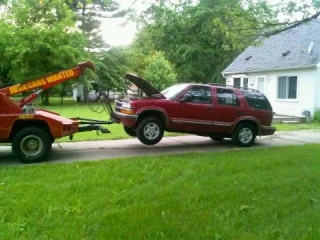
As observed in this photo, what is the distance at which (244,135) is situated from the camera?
10.5 metres

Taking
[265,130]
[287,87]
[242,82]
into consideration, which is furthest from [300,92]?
[265,130]

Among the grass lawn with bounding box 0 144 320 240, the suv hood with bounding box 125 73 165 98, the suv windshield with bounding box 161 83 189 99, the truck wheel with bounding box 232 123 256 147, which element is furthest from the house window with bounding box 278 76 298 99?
the grass lawn with bounding box 0 144 320 240

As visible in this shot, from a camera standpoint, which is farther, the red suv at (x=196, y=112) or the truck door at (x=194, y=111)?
the truck door at (x=194, y=111)

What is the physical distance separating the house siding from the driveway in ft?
20.6

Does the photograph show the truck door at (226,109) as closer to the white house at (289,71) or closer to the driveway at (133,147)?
the driveway at (133,147)

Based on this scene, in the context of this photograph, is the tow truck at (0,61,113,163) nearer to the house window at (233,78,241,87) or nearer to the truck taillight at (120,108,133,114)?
the truck taillight at (120,108,133,114)

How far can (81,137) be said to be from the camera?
459 inches

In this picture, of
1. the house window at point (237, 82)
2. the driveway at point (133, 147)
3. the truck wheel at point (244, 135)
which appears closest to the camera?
the driveway at point (133, 147)

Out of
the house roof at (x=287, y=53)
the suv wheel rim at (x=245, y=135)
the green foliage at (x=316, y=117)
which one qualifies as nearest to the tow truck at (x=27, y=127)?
the suv wheel rim at (x=245, y=135)

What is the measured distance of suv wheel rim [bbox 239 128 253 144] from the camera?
34.3ft

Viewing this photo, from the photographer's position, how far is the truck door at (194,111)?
9.80 m

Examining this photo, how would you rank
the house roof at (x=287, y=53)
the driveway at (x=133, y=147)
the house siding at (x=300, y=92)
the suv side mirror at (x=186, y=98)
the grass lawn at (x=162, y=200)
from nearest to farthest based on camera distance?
the grass lawn at (x=162, y=200) < the driveway at (x=133, y=147) < the suv side mirror at (x=186, y=98) < the house siding at (x=300, y=92) < the house roof at (x=287, y=53)

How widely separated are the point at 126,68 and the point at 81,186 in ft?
109

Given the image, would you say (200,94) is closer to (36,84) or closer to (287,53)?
(36,84)
